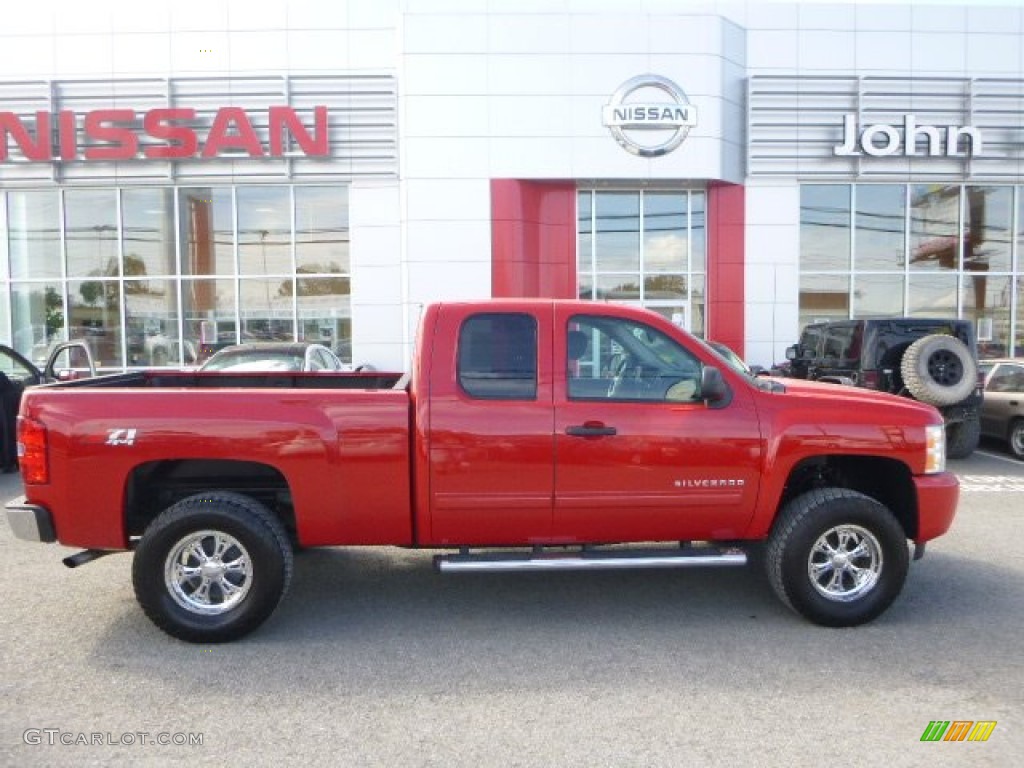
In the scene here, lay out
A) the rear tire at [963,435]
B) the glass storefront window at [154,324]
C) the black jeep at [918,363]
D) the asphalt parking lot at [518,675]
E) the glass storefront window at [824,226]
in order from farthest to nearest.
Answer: the glass storefront window at [824,226], the glass storefront window at [154,324], the rear tire at [963,435], the black jeep at [918,363], the asphalt parking lot at [518,675]

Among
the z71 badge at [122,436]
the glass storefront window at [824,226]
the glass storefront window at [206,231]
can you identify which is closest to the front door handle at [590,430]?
the z71 badge at [122,436]

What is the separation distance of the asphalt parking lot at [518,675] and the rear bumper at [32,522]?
0.64 metres

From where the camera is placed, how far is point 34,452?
4430 mm

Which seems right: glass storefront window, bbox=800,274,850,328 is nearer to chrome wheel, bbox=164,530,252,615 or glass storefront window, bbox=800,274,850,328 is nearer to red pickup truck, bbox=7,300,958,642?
red pickup truck, bbox=7,300,958,642

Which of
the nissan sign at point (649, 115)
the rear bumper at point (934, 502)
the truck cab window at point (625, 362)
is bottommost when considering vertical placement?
the rear bumper at point (934, 502)

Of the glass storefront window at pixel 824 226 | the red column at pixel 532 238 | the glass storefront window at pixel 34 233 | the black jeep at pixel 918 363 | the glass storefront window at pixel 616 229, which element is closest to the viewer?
the black jeep at pixel 918 363

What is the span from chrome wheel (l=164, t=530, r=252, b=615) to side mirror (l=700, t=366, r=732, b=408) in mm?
2738

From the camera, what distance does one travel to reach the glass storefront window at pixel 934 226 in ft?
59.8

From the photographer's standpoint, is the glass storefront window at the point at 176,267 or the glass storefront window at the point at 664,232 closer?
the glass storefront window at the point at 176,267

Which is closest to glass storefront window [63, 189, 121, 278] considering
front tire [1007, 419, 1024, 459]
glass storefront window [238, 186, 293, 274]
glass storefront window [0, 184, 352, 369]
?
glass storefront window [0, 184, 352, 369]

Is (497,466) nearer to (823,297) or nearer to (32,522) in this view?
(32,522)

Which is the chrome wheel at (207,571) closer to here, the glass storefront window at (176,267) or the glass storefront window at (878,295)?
the glass storefront window at (176,267)

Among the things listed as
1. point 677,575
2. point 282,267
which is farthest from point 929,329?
point 282,267

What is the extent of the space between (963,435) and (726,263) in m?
8.13
